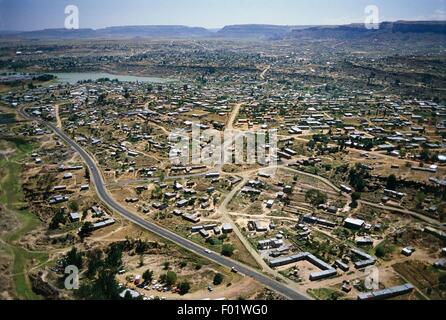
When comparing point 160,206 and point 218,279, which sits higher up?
point 160,206

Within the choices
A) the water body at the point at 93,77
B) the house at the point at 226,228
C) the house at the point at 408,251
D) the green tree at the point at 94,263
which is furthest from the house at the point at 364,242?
the water body at the point at 93,77

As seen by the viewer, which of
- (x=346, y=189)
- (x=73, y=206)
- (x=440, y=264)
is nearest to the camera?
(x=440, y=264)

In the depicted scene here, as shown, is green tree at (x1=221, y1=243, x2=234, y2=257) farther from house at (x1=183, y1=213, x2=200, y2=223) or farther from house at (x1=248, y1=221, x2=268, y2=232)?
house at (x1=183, y1=213, x2=200, y2=223)

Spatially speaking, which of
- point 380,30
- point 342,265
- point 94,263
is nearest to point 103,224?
point 94,263

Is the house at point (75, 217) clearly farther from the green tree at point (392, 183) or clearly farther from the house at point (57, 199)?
the green tree at point (392, 183)

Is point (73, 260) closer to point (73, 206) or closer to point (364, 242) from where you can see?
point (73, 206)

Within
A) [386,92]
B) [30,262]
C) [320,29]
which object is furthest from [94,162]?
[320,29]

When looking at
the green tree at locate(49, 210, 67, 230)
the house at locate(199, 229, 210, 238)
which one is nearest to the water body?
the green tree at locate(49, 210, 67, 230)
